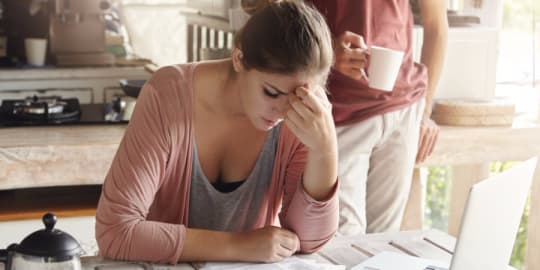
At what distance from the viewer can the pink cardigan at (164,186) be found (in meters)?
1.71

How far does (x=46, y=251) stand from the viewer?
4.36ft

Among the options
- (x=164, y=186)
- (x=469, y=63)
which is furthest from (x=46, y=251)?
(x=469, y=63)

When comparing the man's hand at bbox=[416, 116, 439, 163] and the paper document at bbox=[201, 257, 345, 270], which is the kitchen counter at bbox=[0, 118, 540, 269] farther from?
the paper document at bbox=[201, 257, 345, 270]

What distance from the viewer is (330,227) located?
1836 millimetres

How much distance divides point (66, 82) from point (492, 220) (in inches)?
136

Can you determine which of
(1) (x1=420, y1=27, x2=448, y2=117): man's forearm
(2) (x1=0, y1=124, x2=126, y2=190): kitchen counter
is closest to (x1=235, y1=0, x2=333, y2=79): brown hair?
(1) (x1=420, y1=27, x2=448, y2=117): man's forearm

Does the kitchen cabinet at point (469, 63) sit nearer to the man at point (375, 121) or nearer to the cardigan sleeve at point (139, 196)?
the man at point (375, 121)

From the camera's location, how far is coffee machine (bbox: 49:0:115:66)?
15.1ft

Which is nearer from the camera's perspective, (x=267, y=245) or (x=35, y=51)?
(x=267, y=245)

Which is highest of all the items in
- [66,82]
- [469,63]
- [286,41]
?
[286,41]

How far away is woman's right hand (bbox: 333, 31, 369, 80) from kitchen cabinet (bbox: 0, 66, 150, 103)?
246 centimetres

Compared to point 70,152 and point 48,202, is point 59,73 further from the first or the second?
point 70,152

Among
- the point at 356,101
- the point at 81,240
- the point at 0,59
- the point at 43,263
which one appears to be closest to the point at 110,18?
the point at 0,59

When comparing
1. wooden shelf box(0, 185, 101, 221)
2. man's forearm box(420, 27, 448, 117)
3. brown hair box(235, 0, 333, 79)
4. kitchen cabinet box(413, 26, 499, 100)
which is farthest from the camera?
kitchen cabinet box(413, 26, 499, 100)
